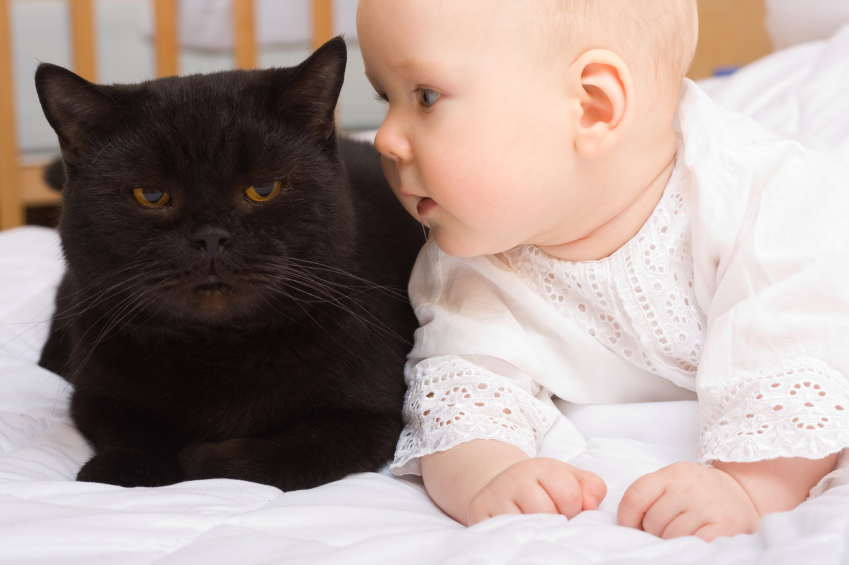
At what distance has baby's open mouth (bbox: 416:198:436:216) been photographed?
932mm

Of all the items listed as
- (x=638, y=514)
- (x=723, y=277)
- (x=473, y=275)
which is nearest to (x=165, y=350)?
(x=473, y=275)

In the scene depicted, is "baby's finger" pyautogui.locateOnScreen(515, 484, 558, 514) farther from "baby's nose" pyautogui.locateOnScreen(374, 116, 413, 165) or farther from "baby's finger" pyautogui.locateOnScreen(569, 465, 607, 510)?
"baby's nose" pyautogui.locateOnScreen(374, 116, 413, 165)

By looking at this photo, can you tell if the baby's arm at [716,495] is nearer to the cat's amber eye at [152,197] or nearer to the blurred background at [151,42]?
the cat's amber eye at [152,197]

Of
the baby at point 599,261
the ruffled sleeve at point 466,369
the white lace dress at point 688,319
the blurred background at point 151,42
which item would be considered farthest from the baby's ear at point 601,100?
the blurred background at point 151,42

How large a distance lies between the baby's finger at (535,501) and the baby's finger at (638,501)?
0.07 metres

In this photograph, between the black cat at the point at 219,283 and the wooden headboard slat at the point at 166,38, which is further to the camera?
the wooden headboard slat at the point at 166,38

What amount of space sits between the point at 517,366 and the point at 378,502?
0.99 feet

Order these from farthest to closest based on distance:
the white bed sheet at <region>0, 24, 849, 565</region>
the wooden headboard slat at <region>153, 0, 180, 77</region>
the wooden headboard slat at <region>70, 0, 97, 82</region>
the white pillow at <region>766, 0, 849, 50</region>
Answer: the wooden headboard slat at <region>153, 0, 180, 77</region>, the wooden headboard slat at <region>70, 0, 97, 82</region>, the white pillow at <region>766, 0, 849, 50</region>, the white bed sheet at <region>0, 24, 849, 565</region>

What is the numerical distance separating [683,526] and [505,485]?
0.17 meters

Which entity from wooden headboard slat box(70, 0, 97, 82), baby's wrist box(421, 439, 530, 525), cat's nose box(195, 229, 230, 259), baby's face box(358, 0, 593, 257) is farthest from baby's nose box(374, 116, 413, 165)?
wooden headboard slat box(70, 0, 97, 82)

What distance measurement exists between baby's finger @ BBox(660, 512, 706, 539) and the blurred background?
1.99 metres

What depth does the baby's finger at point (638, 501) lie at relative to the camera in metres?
0.68

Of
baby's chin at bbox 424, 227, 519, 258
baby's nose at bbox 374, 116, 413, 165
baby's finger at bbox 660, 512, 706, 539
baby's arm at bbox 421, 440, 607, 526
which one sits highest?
baby's nose at bbox 374, 116, 413, 165

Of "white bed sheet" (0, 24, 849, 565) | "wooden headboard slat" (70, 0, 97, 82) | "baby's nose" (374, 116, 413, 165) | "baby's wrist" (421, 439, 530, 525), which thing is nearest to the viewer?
"white bed sheet" (0, 24, 849, 565)
